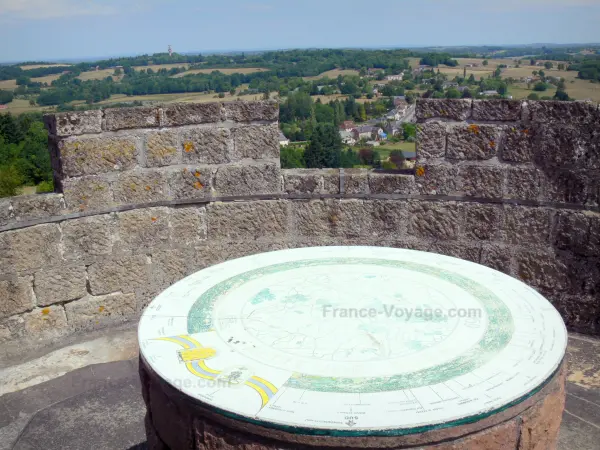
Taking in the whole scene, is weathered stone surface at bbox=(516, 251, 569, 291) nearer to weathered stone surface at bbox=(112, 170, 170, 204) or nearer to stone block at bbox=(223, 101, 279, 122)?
stone block at bbox=(223, 101, 279, 122)

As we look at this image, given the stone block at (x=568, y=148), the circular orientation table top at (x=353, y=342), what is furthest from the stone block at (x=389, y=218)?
the circular orientation table top at (x=353, y=342)

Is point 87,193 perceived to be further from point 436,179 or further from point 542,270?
point 542,270

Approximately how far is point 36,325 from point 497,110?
11.4ft

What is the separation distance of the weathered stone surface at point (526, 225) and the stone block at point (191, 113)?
2146mm

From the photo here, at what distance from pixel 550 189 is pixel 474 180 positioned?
19.5 inches

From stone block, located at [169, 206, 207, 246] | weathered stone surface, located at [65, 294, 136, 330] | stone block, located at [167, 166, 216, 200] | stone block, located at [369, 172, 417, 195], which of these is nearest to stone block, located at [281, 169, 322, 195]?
stone block, located at [369, 172, 417, 195]

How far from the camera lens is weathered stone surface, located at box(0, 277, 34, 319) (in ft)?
12.4

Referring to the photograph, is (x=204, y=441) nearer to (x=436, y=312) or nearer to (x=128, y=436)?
(x=436, y=312)

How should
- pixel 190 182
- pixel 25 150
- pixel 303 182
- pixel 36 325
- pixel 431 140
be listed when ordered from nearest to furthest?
pixel 36 325 < pixel 431 140 < pixel 190 182 < pixel 303 182 < pixel 25 150

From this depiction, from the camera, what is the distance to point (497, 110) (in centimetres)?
390

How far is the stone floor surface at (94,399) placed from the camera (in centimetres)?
299

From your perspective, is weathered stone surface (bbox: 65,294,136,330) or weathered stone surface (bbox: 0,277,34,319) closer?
weathered stone surface (bbox: 0,277,34,319)

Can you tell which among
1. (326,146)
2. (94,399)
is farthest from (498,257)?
(326,146)

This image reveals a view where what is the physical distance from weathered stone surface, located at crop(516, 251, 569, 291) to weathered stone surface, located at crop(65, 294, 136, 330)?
111 inches
